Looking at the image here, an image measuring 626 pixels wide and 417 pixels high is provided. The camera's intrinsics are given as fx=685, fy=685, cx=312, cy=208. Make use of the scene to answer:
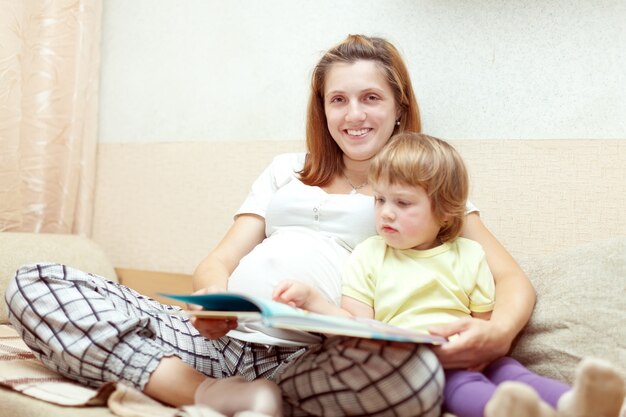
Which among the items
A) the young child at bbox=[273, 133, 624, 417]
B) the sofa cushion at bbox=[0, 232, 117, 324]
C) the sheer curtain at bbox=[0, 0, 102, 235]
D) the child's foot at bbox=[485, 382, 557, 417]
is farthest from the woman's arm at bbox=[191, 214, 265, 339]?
the sheer curtain at bbox=[0, 0, 102, 235]

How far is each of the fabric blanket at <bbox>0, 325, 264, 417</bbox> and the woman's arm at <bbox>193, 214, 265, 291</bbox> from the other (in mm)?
257

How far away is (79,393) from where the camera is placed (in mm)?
1136

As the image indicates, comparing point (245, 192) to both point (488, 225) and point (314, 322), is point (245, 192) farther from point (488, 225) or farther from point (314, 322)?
point (314, 322)

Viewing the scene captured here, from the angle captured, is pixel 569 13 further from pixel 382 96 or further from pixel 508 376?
pixel 508 376

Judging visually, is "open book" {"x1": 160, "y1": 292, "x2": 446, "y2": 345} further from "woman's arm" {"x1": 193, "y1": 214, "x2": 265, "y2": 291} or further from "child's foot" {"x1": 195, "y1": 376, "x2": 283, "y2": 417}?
"woman's arm" {"x1": 193, "y1": 214, "x2": 265, "y2": 291}

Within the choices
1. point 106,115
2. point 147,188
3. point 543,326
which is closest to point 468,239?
point 543,326

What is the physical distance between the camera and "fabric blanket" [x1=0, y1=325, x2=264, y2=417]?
105cm

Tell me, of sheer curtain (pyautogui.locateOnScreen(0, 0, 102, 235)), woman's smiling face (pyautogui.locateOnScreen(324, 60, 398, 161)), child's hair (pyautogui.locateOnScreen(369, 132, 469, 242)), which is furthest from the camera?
sheer curtain (pyautogui.locateOnScreen(0, 0, 102, 235))

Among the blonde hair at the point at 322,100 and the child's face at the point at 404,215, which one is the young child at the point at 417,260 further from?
the blonde hair at the point at 322,100

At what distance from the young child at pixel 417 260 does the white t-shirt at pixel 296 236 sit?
0.07 m

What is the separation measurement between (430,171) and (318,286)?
0.28m

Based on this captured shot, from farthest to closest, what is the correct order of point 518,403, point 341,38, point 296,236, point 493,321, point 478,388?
point 341,38
point 296,236
point 493,321
point 478,388
point 518,403

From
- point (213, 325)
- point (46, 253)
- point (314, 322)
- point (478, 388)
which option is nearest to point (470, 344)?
point (478, 388)

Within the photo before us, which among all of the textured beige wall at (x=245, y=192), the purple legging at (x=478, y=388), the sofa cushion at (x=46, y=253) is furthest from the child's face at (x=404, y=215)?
the sofa cushion at (x=46, y=253)
